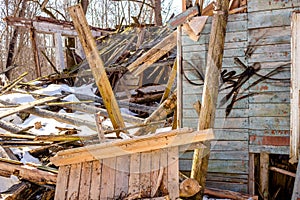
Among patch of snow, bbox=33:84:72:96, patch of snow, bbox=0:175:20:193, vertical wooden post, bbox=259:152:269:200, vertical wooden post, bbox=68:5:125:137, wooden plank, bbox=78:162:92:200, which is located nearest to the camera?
wooden plank, bbox=78:162:92:200

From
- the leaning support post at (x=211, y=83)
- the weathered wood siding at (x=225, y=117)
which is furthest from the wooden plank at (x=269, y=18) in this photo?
the leaning support post at (x=211, y=83)

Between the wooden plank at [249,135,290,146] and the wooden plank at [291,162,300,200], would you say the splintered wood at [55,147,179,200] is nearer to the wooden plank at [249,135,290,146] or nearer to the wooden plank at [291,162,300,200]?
the wooden plank at [249,135,290,146]

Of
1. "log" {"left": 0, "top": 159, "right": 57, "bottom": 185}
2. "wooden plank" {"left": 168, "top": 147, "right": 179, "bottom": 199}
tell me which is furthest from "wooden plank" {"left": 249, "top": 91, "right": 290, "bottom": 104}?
"log" {"left": 0, "top": 159, "right": 57, "bottom": 185}

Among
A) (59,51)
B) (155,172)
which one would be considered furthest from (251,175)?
(59,51)

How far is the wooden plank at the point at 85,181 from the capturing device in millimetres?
3477

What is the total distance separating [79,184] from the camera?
3.54 metres

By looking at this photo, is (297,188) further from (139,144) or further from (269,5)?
(269,5)

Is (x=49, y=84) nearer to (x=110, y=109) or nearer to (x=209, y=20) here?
(x=110, y=109)

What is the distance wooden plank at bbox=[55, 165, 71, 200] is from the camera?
3.57 metres

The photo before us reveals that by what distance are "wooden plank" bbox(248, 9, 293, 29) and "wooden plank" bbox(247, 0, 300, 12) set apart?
0.05 metres

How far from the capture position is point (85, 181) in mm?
3533

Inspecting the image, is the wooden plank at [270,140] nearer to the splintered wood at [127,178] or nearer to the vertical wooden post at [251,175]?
the vertical wooden post at [251,175]

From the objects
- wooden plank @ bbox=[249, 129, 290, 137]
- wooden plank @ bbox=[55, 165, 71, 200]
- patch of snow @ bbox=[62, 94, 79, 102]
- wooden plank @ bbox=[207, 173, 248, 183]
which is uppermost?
patch of snow @ bbox=[62, 94, 79, 102]

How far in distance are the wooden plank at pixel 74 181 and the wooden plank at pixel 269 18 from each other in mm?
2822
